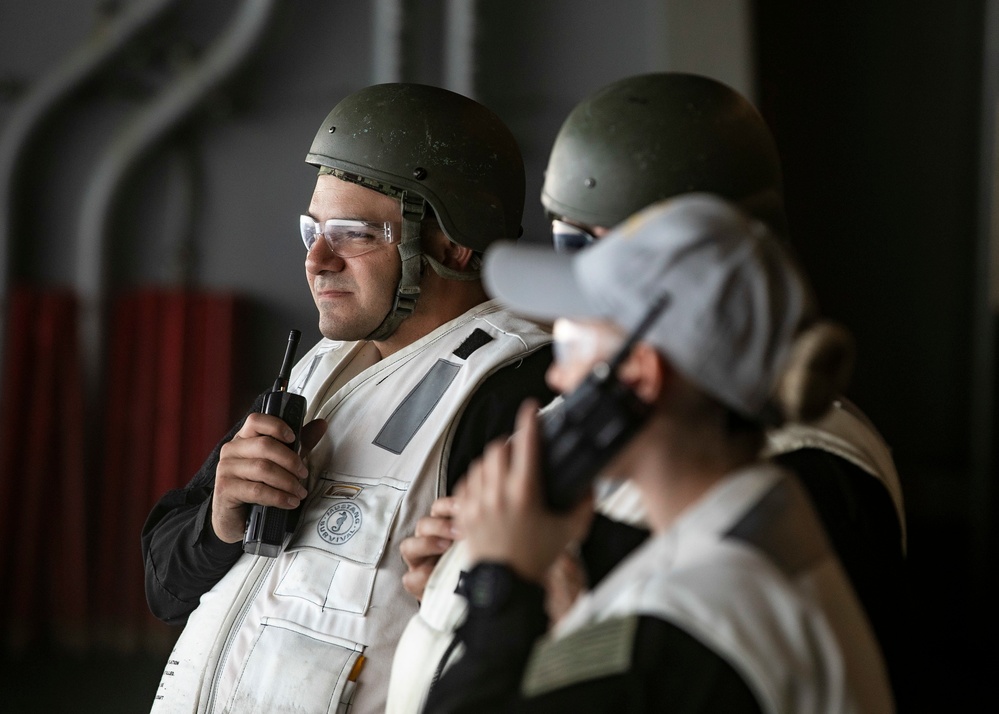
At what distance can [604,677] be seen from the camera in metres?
1.00

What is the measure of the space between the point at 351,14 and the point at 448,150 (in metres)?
2.90

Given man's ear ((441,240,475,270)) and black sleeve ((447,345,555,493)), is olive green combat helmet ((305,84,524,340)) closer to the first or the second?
man's ear ((441,240,475,270))

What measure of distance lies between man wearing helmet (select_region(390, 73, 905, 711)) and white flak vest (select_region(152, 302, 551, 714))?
0.22m

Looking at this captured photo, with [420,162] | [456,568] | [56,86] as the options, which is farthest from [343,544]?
[56,86]

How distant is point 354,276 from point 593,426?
125 centimetres

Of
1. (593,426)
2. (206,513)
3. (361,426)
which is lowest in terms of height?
(206,513)

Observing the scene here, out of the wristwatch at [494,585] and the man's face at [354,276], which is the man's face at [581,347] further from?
the man's face at [354,276]

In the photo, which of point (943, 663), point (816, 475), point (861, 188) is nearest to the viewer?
point (816, 475)

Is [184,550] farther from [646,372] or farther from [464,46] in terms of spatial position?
Answer: [464,46]

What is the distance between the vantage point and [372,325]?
7.24ft

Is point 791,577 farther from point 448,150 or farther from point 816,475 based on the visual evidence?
point 448,150

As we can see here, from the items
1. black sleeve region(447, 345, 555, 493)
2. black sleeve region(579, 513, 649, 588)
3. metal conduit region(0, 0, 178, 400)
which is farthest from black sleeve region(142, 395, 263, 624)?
metal conduit region(0, 0, 178, 400)

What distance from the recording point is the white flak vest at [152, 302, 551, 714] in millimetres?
1840

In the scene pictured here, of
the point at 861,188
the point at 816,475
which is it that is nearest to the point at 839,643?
the point at 816,475
